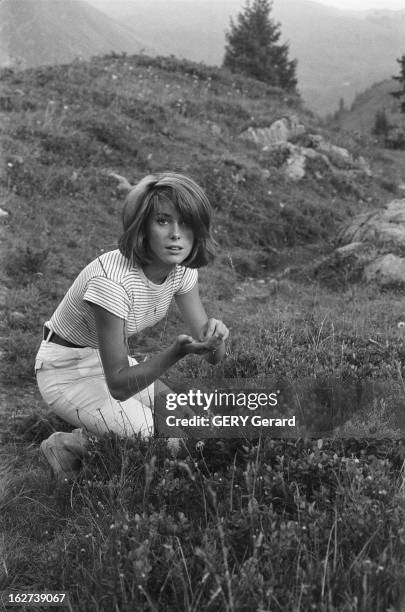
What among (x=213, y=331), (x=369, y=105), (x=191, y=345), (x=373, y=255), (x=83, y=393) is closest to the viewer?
(x=191, y=345)

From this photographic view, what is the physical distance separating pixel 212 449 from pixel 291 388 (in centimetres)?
92

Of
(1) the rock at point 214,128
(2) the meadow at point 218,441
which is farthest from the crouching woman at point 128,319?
(1) the rock at point 214,128

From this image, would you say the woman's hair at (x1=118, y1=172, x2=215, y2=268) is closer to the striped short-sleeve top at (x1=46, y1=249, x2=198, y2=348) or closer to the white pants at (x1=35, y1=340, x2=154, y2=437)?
the striped short-sleeve top at (x1=46, y1=249, x2=198, y2=348)

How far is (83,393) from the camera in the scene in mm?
4227

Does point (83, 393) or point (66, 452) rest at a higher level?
point (83, 393)

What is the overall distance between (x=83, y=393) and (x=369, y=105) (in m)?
77.9

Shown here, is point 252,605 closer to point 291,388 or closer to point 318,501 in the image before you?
point 318,501

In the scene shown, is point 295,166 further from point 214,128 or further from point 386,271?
point 386,271

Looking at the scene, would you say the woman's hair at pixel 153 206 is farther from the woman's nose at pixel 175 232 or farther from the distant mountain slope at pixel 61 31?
the distant mountain slope at pixel 61 31

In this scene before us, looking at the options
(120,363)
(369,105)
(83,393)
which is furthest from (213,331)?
(369,105)

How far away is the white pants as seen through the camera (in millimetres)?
4078

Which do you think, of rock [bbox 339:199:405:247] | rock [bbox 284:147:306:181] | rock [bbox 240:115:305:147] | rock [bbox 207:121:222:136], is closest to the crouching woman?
rock [bbox 339:199:405:247]

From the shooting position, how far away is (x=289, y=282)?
32.5 ft

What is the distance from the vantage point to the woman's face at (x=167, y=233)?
3637 mm
